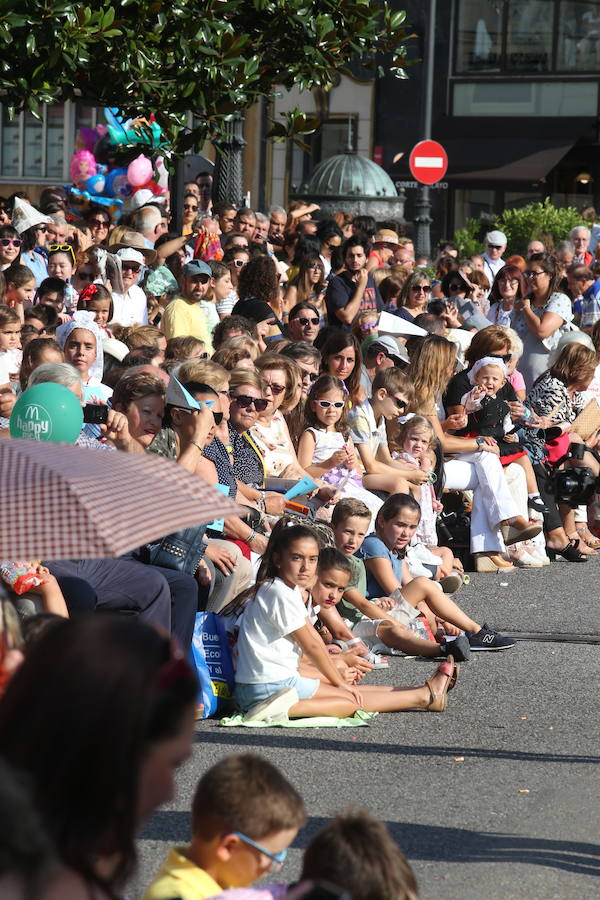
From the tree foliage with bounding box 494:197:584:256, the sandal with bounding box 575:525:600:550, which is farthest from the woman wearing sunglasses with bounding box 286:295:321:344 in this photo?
the tree foliage with bounding box 494:197:584:256

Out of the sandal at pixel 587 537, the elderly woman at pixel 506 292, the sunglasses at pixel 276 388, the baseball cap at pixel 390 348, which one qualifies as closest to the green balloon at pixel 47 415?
the sunglasses at pixel 276 388

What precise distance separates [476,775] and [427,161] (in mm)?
17241

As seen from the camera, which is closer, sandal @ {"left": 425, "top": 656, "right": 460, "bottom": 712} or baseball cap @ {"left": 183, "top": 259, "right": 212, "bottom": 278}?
sandal @ {"left": 425, "top": 656, "right": 460, "bottom": 712}

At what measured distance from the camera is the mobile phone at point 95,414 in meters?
6.84

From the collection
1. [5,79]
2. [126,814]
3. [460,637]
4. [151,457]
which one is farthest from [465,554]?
[126,814]

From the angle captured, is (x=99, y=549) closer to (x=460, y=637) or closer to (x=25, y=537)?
(x=25, y=537)

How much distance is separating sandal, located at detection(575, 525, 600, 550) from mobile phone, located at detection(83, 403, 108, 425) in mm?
5611

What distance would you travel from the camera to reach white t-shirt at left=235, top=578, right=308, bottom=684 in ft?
21.4

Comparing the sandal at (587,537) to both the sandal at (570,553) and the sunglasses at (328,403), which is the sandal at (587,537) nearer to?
the sandal at (570,553)

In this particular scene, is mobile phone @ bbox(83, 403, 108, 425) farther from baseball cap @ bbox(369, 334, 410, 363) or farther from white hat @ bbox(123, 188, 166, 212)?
white hat @ bbox(123, 188, 166, 212)

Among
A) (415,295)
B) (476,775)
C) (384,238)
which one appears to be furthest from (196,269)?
(476,775)

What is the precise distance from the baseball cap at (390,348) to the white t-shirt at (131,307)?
70.7 inches

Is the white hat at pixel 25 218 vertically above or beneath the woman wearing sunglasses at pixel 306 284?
above

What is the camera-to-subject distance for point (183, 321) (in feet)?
34.5
